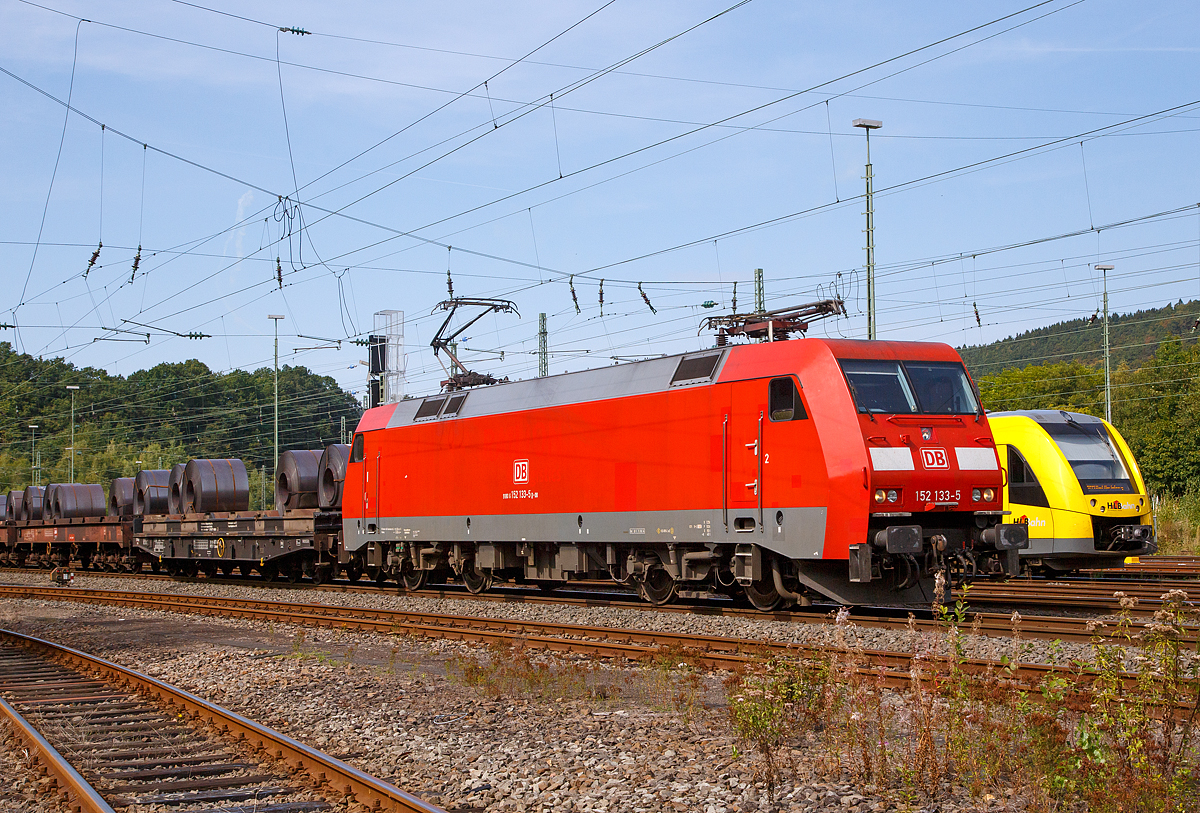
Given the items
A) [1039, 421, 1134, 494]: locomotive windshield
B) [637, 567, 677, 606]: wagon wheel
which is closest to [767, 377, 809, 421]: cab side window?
[637, 567, 677, 606]: wagon wheel

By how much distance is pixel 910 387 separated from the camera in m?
14.3

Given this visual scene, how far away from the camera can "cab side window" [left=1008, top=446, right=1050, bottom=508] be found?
793 inches

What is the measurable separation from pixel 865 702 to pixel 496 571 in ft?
47.4

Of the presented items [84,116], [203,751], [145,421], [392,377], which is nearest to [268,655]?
[203,751]

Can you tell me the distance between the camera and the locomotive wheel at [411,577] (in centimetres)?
2312

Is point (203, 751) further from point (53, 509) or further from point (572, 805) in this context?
point (53, 509)

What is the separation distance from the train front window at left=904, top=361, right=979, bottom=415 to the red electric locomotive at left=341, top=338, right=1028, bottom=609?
3 cm

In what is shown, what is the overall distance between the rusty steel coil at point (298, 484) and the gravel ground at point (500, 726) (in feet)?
39.7

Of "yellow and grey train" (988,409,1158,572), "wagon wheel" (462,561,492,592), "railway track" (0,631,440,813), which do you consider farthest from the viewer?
"wagon wheel" (462,561,492,592)

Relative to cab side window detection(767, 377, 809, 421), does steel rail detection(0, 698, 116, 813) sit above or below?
below

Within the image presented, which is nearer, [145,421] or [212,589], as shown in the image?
[212,589]

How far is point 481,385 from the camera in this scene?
21766 millimetres

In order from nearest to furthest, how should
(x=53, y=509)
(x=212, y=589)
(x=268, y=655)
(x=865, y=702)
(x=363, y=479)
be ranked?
(x=865, y=702) → (x=268, y=655) → (x=363, y=479) → (x=212, y=589) → (x=53, y=509)

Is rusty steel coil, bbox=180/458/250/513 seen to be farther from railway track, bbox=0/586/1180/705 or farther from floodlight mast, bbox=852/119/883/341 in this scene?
floodlight mast, bbox=852/119/883/341
